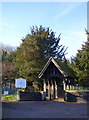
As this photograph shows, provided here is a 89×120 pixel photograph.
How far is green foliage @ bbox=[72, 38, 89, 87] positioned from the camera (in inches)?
700

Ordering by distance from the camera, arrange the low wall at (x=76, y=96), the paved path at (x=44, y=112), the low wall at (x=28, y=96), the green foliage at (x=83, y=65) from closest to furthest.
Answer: the paved path at (x=44, y=112), the low wall at (x=76, y=96), the green foliage at (x=83, y=65), the low wall at (x=28, y=96)

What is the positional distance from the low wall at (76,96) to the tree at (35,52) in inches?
299

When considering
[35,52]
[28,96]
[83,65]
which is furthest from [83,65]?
[35,52]

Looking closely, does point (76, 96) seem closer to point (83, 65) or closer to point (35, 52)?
point (83, 65)

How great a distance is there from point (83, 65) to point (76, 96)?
150 inches

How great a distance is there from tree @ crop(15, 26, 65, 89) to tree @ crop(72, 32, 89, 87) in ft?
21.8

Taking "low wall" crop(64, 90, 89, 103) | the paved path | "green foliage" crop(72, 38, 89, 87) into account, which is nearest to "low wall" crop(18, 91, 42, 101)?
"low wall" crop(64, 90, 89, 103)

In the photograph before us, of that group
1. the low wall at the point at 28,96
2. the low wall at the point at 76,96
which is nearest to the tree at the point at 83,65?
the low wall at the point at 76,96

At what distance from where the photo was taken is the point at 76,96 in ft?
54.4

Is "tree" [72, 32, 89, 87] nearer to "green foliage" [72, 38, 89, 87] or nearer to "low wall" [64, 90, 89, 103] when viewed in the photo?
"green foliage" [72, 38, 89, 87]

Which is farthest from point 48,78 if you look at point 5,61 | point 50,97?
point 5,61

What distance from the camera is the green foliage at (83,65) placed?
1778 cm

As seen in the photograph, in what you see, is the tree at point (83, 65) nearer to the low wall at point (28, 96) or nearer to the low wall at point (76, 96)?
the low wall at point (76, 96)

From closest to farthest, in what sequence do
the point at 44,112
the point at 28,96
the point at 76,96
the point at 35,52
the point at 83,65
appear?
1. the point at 44,112
2. the point at 76,96
3. the point at 28,96
4. the point at 83,65
5. the point at 35,52
